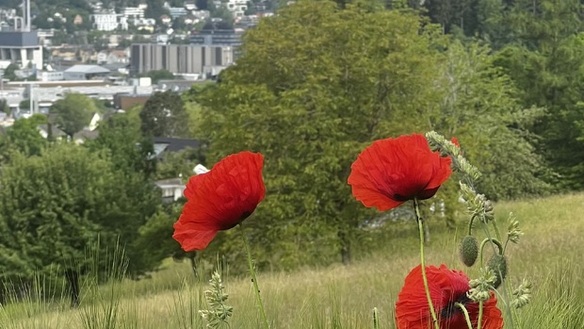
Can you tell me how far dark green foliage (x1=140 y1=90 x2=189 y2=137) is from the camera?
82688mm

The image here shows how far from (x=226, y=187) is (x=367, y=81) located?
1974cm

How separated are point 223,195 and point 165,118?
83489mm

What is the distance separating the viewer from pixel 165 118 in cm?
8469

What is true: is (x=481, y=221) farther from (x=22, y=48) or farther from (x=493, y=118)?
(x=22, y=48)


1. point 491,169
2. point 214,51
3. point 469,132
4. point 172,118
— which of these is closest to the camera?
point 469,132

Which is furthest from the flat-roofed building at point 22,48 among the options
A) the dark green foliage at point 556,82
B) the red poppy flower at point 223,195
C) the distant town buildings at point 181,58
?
the red poppy flower at point 223,195

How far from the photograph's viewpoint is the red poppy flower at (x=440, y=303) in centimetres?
183

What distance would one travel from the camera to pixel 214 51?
184 m

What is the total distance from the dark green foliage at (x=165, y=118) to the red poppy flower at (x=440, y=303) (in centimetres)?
8018

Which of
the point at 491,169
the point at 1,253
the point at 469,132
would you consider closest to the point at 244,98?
the point at 469,132

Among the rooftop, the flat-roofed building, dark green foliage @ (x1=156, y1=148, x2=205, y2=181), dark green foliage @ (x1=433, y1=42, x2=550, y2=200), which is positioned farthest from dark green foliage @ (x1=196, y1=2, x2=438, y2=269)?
the flat-roofed building

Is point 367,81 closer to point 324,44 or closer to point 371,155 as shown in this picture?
point 324,44

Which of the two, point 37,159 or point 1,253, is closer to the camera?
point 1,253

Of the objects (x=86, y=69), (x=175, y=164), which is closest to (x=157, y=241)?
(x=175, y=164)
